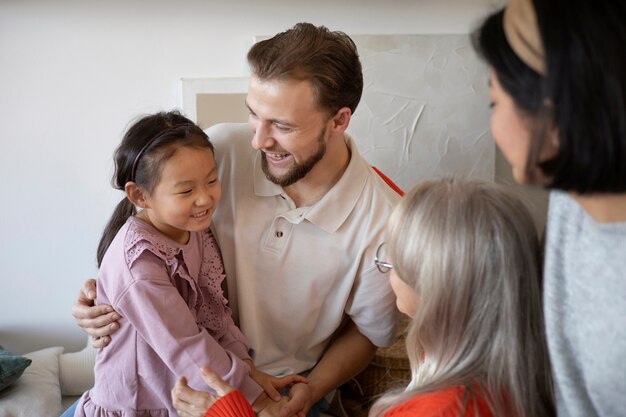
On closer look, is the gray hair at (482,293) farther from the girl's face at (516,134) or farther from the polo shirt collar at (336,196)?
the polo shirt collar at (336,196)

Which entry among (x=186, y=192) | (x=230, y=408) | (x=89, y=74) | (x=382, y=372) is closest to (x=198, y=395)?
(x=230, y=408)

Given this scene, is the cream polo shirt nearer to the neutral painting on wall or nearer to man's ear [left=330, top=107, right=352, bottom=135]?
man's ear [left=330, top=107, right=352, bottom=135]

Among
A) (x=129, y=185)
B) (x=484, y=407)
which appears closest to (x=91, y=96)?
(x=129, y=185)

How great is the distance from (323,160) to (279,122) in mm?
152

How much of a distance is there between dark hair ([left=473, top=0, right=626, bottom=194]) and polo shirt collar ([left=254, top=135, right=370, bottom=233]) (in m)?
0.87

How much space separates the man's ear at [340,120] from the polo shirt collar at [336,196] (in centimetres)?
8

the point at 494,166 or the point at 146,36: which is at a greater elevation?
the point at 146,36

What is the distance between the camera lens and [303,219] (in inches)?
65.4

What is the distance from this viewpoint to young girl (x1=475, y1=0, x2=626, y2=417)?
77 cm

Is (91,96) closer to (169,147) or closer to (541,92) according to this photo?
(169,147)

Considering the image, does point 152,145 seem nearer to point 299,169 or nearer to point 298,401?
point 299,169

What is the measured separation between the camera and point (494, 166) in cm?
252

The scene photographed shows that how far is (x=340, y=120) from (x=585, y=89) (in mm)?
965

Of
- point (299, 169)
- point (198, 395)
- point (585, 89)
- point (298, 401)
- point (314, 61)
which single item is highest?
point (585, 89)
